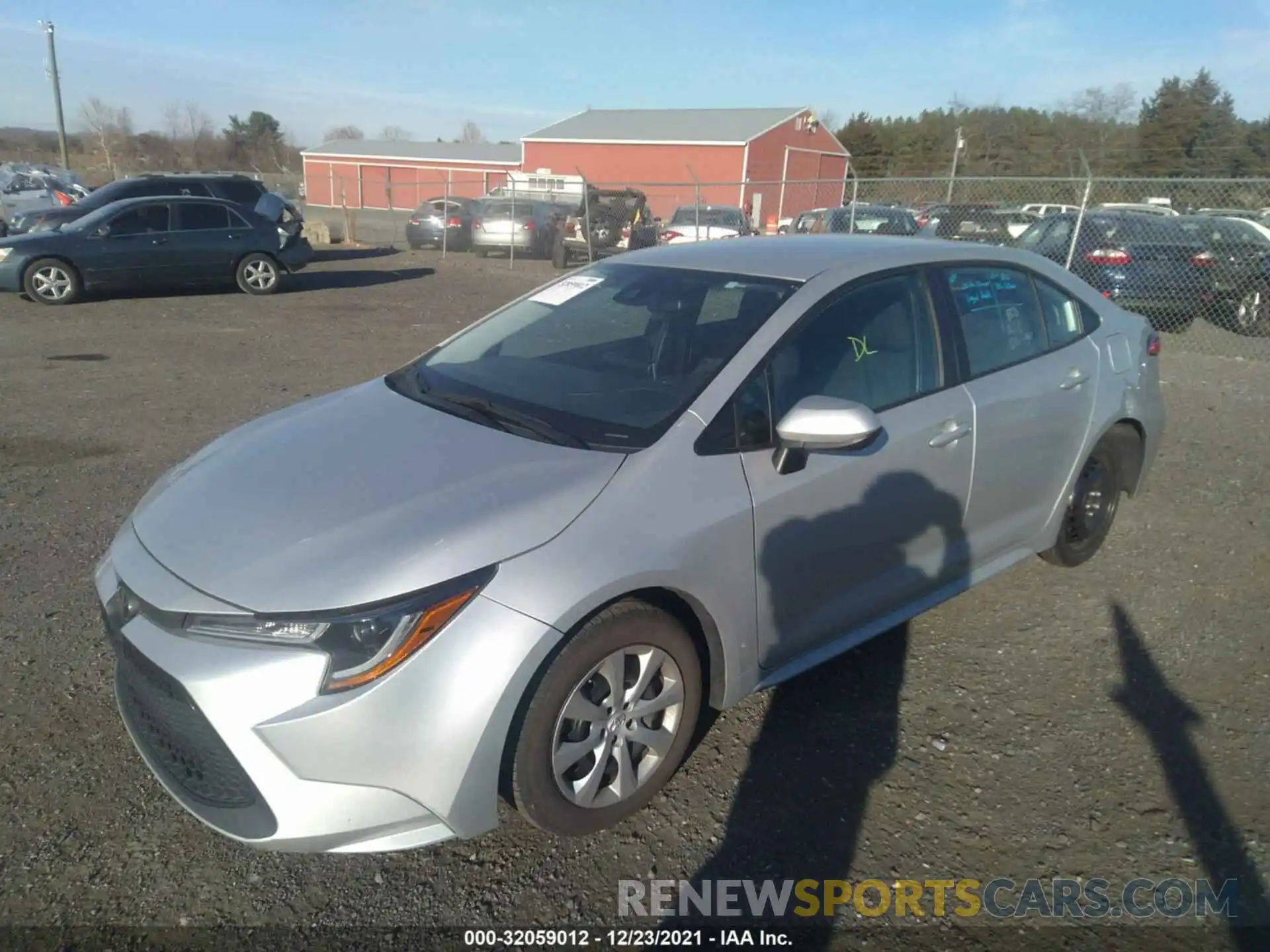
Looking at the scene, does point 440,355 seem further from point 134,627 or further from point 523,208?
point 523,208

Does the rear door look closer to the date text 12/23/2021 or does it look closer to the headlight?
the headlight

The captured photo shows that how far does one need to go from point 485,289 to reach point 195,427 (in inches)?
401

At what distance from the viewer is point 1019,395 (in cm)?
380

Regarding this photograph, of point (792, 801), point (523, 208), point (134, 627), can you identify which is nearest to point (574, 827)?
point (792, 801)

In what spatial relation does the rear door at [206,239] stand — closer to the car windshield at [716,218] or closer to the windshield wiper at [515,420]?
the car windshield at [716,218]

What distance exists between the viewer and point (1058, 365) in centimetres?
406

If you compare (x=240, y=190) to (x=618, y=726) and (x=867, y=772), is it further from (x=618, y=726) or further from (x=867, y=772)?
(x=867, y=772)

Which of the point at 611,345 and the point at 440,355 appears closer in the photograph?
the point at 611,345

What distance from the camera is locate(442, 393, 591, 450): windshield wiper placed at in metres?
2.87

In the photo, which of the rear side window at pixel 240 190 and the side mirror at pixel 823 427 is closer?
the side mirror at pixel 823 427

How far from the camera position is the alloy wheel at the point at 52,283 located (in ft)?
41.3

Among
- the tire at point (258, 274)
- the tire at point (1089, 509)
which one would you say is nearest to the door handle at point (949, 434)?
the tire at point (1089, 509)

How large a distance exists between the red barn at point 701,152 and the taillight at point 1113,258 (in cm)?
2792

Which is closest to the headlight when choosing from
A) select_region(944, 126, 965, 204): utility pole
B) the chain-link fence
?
the chain-link fence
